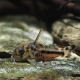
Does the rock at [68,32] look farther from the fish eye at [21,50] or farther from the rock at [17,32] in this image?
the fish eye at [21,50]

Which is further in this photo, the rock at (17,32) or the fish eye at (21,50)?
the rock at (17,32)

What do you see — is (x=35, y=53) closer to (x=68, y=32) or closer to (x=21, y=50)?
(x=21, y=50)

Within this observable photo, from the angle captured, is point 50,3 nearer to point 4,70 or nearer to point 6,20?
point 6,20

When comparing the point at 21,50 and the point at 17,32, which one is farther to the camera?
the point at 17,32

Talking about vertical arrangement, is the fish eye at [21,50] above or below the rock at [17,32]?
below

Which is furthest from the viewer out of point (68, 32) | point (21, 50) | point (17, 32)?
point (17, 32)

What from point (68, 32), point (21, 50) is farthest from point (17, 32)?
point (21, 50)

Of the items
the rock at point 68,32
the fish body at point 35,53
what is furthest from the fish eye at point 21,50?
the rock at point 68,32

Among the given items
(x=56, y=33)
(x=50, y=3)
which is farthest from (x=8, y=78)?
(x=50, y=3)

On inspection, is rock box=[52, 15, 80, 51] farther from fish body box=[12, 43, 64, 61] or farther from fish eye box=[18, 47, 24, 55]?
fish eye box=[18, 47, 24, 55]
